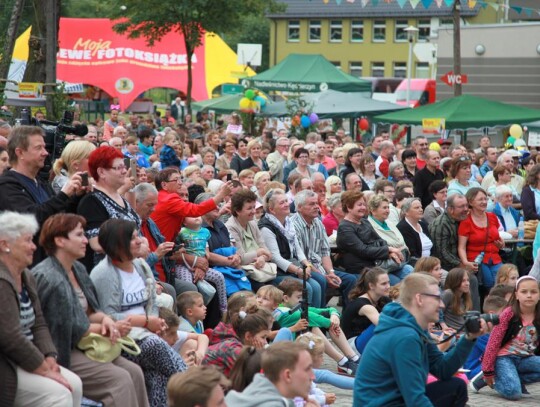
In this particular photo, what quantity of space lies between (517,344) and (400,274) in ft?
7.29

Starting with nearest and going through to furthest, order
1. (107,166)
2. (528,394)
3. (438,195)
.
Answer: (107,166)
(528,394)
(438,195)

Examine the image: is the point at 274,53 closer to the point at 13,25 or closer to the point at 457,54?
the point at 457,54

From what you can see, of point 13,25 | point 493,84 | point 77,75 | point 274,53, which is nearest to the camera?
point 13,25

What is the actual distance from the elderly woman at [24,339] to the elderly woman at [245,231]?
4507 millimetres

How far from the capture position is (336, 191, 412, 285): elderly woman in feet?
37.8

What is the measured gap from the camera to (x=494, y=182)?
52.9ft

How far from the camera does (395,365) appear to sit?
A: 20.3 ft

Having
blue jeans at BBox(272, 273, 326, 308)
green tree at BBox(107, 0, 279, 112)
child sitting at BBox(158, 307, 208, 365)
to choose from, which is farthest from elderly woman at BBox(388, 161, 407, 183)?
green tree at BBox(107, 0, 279, 112)

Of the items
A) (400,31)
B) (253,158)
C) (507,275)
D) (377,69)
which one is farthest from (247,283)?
(377,69)

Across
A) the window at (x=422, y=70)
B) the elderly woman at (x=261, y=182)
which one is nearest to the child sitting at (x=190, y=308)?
the elderly woman at (x=261, y=182)

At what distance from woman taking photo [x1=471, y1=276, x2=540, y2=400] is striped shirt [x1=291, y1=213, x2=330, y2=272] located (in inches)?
93.1

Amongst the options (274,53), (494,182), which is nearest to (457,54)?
(494,182)

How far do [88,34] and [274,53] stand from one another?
3472 centimetres

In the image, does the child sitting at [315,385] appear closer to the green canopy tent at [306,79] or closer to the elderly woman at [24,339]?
the elderly woman at [24,339]
